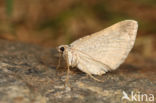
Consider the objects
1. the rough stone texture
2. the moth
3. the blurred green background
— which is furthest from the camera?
the blurred green background

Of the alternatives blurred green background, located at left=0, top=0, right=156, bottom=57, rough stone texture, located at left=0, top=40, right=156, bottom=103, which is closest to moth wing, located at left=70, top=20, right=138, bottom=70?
rough stone texture, located at left=0, top=40, right=156, bottom=103

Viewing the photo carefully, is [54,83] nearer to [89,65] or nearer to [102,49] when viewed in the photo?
[89,65]

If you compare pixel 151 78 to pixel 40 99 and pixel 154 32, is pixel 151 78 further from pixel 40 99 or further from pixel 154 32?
pixel 154 32

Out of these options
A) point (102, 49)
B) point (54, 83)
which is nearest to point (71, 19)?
point (102, 49)

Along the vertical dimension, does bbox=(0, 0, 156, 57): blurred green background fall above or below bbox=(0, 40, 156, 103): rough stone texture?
above

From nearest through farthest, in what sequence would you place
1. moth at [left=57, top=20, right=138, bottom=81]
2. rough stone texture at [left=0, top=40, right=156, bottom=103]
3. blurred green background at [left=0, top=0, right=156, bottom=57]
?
rough stone texture at [left=0, top=40, right=156, bottom=103] < moth at [left=57, top=20, right=138, bottom=81] < blurred green background at [left=0, top=0, right=156, bottom=57]

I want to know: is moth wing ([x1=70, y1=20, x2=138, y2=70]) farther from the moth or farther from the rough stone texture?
the rough stone texture

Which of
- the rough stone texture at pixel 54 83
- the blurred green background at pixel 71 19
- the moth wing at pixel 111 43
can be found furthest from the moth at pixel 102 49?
the blurred green background at pixel 71 19

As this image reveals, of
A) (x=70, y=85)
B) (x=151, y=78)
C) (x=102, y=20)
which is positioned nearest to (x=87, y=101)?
(x=70, y=85)
